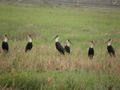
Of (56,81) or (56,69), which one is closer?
(56,81)

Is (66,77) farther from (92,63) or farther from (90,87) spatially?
(92,63)

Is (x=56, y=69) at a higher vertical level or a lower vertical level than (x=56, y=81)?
lower

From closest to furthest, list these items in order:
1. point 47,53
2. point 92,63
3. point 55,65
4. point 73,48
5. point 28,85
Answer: point 28,85 → point 55,65 → point 92,63 → point 47,53 → point 73,48

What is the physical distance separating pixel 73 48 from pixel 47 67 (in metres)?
4.16

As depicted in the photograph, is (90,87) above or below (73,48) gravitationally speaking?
above

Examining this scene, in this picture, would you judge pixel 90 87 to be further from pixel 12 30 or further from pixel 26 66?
pixel 12 30

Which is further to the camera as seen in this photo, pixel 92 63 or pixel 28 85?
pixel 92 63

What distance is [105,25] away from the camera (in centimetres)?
2061

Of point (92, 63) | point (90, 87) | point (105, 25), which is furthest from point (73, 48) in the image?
point (105, 25)

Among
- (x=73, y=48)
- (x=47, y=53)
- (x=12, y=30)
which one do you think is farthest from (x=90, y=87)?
(x=12, y=30)

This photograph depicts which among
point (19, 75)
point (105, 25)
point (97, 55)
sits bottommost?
point (105, 25)

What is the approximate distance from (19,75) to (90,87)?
4.65ft

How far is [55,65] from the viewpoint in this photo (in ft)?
31.5

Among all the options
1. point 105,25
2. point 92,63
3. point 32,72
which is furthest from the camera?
point 105,25
